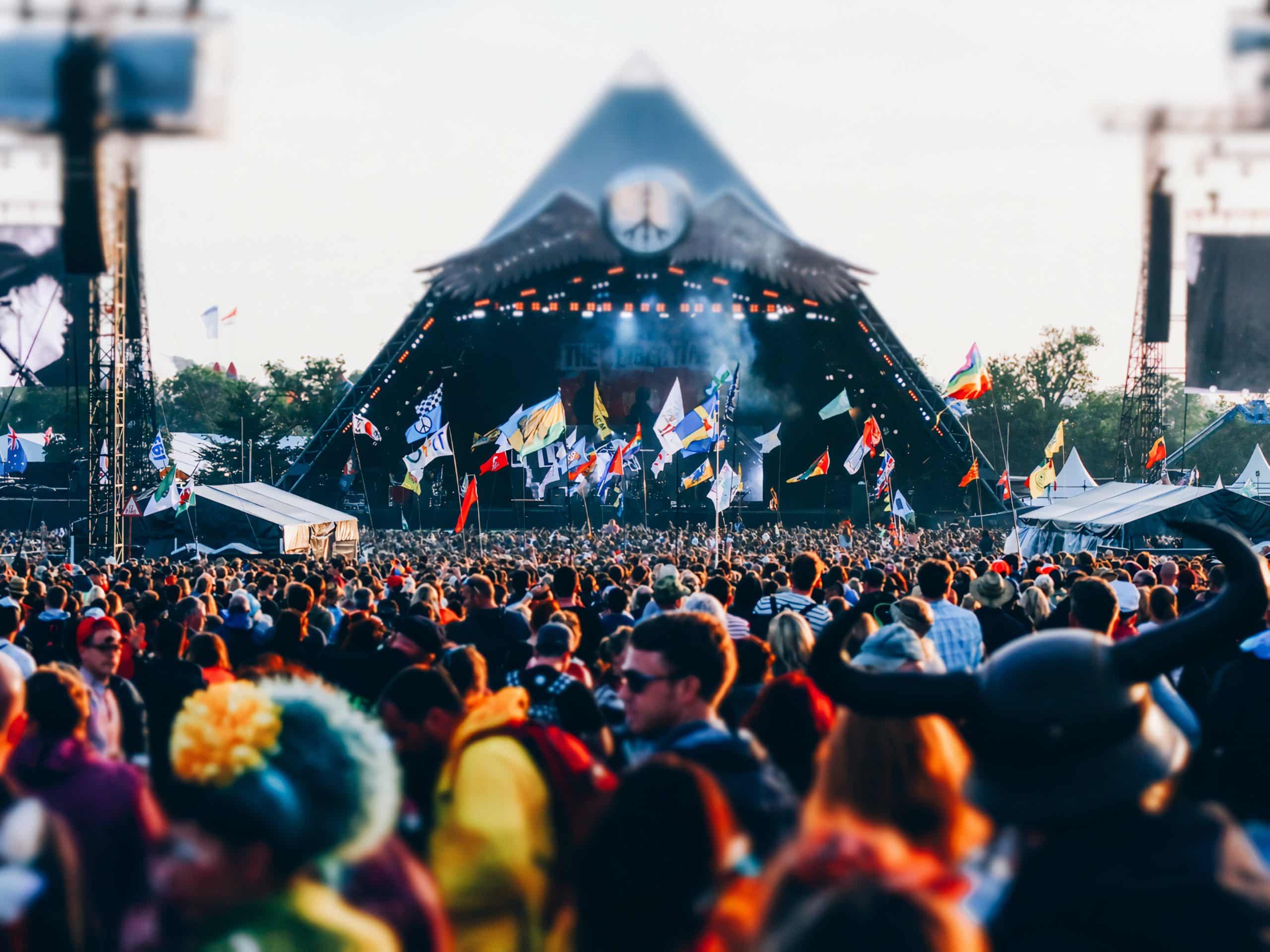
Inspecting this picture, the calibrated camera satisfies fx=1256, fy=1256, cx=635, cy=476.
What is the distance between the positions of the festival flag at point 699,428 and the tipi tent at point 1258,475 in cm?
2064

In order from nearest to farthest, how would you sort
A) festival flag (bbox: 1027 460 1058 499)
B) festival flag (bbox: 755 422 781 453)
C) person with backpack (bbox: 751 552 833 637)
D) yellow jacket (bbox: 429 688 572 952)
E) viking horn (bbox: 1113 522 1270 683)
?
viking horn (bbox: 1113 522 1270 683), yellow jacket (bbox: 429 688 572 952), person with backpack (bbox: 751 552 833 637), festival flag (bbox: 1027 460 1058 499), festival flag (bbox: 755 422 781 453)

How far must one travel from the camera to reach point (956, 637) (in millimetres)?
6684

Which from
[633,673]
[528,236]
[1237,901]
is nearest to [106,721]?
[633,673]

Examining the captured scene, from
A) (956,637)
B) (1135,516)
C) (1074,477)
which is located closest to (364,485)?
(1135,516)

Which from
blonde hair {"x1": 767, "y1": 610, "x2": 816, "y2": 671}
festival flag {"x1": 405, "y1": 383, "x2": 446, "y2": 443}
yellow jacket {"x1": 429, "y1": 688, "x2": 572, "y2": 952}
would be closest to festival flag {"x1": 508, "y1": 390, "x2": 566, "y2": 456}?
festival flag {"x1": 405, "y1": 383, "x2": 446, "y2": 443}

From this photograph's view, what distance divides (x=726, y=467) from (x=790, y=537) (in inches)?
184

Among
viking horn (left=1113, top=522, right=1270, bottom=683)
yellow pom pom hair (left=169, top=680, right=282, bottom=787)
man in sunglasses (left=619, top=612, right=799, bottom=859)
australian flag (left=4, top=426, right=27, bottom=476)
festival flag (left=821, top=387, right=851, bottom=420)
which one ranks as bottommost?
australian flag (left=4, top=426, right=27, bottom=476)

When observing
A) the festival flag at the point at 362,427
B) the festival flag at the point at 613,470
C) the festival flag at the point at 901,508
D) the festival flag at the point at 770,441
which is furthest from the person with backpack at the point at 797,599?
the festival flag at the point at 770,441

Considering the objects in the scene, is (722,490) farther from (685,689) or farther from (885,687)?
(885,687)

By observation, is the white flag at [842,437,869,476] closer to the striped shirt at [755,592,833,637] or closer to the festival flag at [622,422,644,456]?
the festival flag at [622,422,644,456]

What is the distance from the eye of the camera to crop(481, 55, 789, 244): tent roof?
96.7ft

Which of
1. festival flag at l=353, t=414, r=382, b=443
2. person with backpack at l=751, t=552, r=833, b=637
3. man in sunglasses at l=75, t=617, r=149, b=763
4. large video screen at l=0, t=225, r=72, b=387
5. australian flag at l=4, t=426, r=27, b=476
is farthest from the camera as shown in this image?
festival flag at l=353, t=414, r=382, b=443

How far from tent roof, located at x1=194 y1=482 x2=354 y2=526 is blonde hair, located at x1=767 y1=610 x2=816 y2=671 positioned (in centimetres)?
1978

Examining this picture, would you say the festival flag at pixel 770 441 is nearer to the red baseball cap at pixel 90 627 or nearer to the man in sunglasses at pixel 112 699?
the red baseball cap at pixel 90 627
